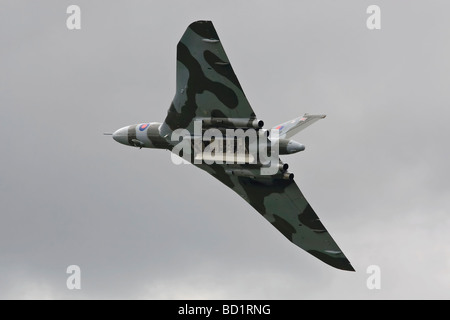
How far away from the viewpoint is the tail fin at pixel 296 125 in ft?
219

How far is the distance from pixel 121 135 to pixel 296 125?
13.1 m

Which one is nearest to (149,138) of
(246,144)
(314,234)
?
Result: (246,144)

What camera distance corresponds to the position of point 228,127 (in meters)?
66.0

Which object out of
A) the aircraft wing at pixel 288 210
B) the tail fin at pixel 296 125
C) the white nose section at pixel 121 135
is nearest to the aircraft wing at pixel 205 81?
the tail fin at pixel 296 125

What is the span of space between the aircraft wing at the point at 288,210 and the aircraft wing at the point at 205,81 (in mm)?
5796

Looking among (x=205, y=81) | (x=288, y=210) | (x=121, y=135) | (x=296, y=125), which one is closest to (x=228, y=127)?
(x=205, y=81)

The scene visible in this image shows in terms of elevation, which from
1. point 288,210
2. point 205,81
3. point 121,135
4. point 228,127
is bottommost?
point 288,210

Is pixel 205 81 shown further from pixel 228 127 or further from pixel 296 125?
pixel 296 125

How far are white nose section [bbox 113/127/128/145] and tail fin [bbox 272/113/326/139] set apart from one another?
11.2 m

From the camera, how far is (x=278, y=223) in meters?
74.9

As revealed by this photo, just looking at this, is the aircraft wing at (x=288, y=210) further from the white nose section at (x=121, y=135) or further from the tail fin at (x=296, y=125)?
the white nose section at (x=121, y=135)

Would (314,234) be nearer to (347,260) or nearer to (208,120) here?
(347,260)

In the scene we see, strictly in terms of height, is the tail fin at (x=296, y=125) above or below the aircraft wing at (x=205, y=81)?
below

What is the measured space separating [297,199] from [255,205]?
11.0 feet
